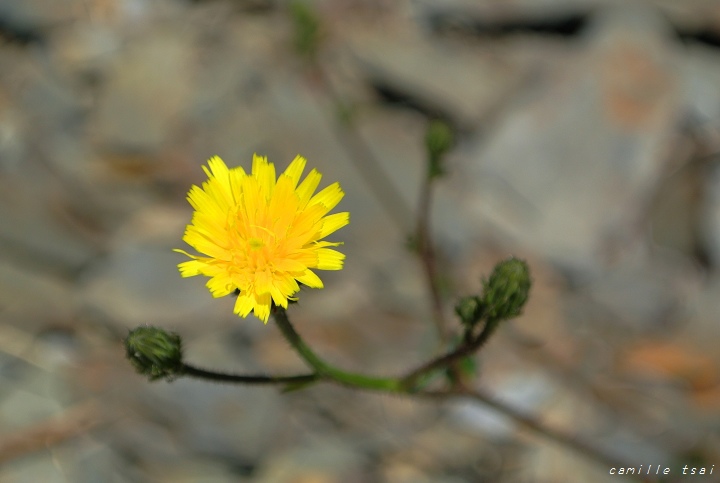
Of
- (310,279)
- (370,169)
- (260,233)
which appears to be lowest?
(310,279)

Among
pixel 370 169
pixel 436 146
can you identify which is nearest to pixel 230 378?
pixel 436 146

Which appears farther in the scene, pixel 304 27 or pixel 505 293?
pixel 304 27

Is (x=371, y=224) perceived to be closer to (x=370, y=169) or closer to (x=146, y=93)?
(x=370, y=169)

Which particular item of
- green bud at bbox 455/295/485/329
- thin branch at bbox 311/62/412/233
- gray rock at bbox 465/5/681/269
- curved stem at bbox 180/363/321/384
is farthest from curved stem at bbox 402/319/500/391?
gray rock at bbox 465/5/681/269

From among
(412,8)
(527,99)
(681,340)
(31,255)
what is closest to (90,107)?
(31,255)

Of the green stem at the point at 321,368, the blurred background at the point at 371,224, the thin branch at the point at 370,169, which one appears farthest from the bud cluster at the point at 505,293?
the thin branch at the point at 370,169

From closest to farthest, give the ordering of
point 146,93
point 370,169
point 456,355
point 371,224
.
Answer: point 456,355, point 371,224, point 370,169, point 146,93
